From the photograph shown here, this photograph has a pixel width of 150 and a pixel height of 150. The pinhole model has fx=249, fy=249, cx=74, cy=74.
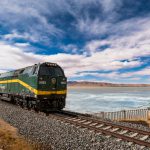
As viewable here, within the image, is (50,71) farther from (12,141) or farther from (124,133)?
(12,141)

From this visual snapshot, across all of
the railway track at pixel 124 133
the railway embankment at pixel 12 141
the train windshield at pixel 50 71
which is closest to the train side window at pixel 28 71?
the train windshield at pixel 50 71

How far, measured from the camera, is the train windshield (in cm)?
1941

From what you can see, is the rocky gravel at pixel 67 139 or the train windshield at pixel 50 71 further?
the train windshield at pixel 50 71

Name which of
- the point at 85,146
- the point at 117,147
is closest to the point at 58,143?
the point at 85,146

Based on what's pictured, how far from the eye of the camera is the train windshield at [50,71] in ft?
63.7

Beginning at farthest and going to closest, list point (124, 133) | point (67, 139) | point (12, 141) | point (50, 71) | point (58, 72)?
point (58, 72)
point (50, 71)
point (124, 133)
point (67, 139)
point (12, 141)

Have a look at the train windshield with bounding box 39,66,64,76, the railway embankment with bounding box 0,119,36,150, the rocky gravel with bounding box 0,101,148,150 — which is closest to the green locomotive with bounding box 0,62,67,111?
the train windshield with bounding box 39,66,64,76

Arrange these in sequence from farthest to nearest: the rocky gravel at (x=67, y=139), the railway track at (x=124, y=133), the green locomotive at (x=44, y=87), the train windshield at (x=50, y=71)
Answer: the train windshield at (x=50, y=71), the green locomotive at (x=44, y=87), the railway track at (x=124, y=133), the rocky gravel at (x=67, y=139)

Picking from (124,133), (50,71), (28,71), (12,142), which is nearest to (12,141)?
(12,142)

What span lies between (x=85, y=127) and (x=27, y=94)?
336 inches

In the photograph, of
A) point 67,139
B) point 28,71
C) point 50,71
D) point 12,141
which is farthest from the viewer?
point 28,71

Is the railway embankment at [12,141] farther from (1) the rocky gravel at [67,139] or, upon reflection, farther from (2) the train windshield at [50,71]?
(2) the train windshield at [50,71]

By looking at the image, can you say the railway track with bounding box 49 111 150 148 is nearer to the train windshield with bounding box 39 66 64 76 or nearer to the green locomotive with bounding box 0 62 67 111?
the green locomotive with bounding box 0 62 67 111

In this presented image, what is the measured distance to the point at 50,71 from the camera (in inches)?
781
